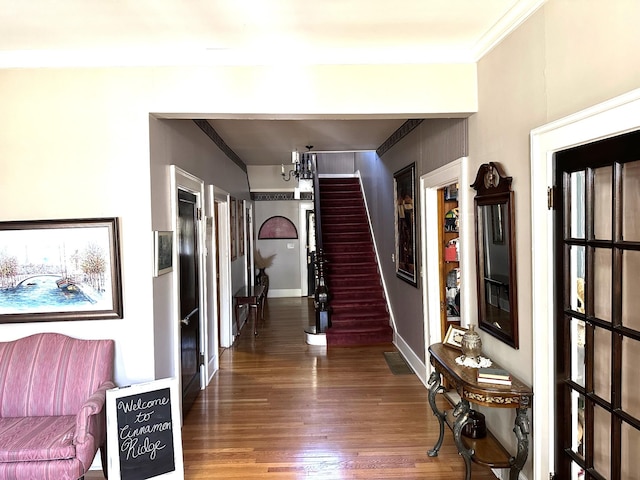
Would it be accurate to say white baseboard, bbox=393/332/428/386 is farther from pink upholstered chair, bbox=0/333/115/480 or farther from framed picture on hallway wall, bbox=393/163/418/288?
pink upholstered chair, bbox=0/333/115/480

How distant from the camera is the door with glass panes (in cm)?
155

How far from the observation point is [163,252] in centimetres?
293

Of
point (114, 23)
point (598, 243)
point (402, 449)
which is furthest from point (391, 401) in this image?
point (114, 23)

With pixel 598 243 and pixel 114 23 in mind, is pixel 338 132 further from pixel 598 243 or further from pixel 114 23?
pixel 598 243

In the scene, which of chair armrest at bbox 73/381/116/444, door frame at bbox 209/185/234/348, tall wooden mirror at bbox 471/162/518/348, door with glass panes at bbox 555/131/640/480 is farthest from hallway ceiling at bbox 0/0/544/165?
door frame at bbox 209/185/234/348

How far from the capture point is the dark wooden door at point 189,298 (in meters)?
3.49

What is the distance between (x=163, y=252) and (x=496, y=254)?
2343mm

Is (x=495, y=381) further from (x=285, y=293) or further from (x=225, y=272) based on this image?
(x=285, y=293)

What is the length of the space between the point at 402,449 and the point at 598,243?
2.05 meters

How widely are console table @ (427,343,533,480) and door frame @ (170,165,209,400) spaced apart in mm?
2068

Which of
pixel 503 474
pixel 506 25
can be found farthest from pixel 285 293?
pixel 506 25

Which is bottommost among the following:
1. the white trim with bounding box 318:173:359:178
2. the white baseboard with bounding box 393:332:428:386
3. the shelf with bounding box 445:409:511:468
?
the white baseboard with bounding box 393:332:428:386

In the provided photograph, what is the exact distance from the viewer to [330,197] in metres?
8.23

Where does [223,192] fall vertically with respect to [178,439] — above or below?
above
